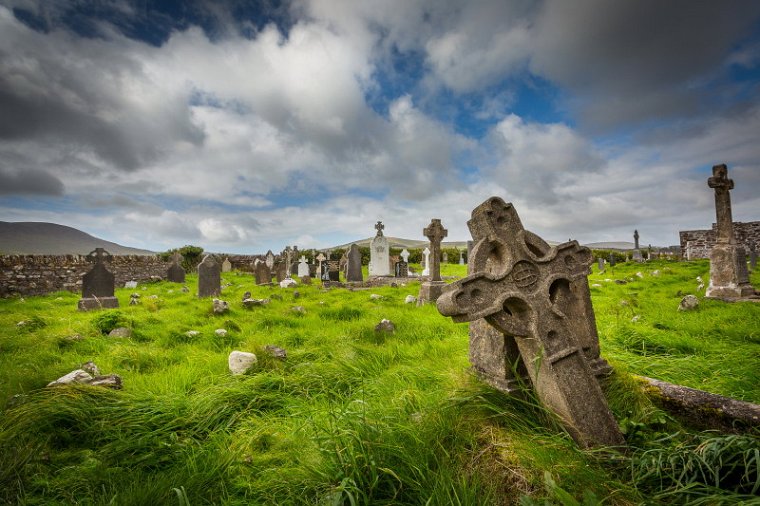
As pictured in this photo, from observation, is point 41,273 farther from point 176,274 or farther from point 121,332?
point 121,332

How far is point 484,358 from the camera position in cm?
262

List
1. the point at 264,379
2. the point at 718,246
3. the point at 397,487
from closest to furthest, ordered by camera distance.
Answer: the point at 397,487
the point at 264,379
the point at 718,246

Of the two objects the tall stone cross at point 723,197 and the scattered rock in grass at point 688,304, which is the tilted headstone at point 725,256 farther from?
the scattered rock in grass at point 688,304

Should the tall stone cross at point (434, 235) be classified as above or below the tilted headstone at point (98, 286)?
above

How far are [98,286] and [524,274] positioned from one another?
10.9 metres

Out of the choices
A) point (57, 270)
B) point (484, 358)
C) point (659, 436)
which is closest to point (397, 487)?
point (484, 358)

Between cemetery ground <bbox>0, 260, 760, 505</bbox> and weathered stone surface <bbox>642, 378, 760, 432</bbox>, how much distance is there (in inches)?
2.6

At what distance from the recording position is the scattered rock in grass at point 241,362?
3574 millimetres

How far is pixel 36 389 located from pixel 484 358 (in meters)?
3.79

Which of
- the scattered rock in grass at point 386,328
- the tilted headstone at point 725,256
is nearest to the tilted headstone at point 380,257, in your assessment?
the scattered rock in grass at point 386,328

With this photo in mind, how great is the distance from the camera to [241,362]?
363 centimetres

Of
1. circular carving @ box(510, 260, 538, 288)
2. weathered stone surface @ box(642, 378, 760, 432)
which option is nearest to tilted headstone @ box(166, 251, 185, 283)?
circular carving @ box(510, 260, 538, 288)

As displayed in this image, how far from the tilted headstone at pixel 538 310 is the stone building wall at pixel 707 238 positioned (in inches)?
1242

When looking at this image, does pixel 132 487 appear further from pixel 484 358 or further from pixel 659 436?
pixel 659 436
